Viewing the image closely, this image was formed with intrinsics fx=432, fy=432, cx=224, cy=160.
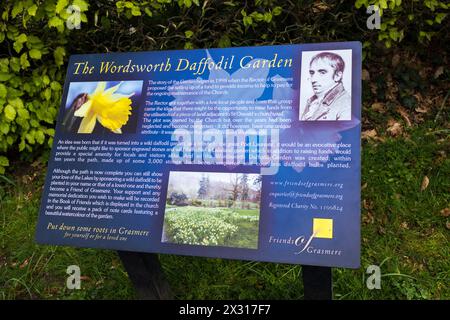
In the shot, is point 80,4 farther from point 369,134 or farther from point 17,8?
point 369,134

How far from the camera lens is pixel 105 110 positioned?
2396 mm

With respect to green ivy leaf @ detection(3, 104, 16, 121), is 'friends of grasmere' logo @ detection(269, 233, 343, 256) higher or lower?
lower

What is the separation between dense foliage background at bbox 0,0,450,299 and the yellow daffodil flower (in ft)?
3.48

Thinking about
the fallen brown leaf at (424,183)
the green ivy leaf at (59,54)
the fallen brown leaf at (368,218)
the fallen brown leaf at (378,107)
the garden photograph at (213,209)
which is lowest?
the garden photograph at (213,209)

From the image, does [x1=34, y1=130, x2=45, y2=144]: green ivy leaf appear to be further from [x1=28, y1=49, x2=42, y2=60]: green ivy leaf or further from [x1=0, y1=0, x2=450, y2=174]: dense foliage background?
[x1=28, y1=49, x2=42, y2=60]: green ivy leaf

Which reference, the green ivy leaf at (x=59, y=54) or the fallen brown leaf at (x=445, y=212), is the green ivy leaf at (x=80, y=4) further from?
the fallen brown leaf at (x=445, y=212)

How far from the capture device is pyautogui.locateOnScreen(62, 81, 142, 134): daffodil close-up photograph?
92.4 inches

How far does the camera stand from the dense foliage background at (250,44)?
3.04 meters

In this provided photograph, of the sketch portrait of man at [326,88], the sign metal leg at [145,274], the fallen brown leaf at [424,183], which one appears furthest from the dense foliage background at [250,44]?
the sketch portrait of man at [326,88]

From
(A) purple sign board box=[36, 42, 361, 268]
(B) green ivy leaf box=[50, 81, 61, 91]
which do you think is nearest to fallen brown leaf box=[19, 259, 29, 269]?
(A) purple sign board box=[36, 42, 361, 268]

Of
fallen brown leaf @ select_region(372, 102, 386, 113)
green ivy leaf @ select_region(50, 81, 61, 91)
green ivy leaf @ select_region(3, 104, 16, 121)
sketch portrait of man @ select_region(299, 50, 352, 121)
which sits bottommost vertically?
sketch portrait of man @ select_region(299, 50, 352, 121)

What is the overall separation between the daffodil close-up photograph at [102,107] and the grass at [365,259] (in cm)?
127

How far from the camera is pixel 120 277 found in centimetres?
313

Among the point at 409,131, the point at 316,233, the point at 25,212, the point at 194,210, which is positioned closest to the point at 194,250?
the point at 194,210
